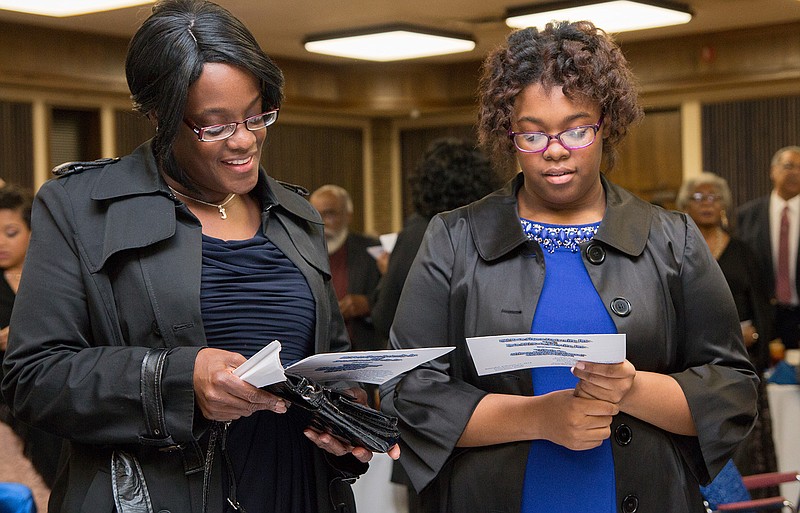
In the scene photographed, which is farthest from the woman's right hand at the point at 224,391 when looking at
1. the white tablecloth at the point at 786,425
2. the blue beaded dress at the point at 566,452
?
the white tablecloth at the point at 786,425

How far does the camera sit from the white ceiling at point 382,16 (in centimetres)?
786

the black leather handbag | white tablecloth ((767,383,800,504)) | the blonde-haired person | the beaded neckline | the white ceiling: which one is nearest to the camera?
the black leather handbag

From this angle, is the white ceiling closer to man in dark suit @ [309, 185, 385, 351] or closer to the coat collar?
man in dark suit @ [309, 185, 385, 351]

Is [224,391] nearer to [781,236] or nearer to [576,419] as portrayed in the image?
[576,419]

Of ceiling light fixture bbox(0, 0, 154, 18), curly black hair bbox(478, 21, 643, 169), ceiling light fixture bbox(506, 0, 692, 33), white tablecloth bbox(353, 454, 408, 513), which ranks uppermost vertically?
ceiling light fixture bbox(506, 0, 692, 33)

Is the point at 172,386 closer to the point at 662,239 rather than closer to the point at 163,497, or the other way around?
the point at 163,497

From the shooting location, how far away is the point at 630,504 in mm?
2049

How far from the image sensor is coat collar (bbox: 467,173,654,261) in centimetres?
211

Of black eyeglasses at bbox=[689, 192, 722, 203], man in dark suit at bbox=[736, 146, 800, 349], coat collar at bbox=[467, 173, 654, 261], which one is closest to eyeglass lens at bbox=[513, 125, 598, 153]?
coat collar at bbox=[467, 173, 654, 261]

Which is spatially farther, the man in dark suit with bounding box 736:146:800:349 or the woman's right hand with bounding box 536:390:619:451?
the man in dark suit with bounding box 736:146:800:349

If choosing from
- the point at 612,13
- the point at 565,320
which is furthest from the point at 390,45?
the point at 565,320

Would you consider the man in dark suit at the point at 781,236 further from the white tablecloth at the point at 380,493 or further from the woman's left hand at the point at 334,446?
the woman's left hand at the point at 334,446

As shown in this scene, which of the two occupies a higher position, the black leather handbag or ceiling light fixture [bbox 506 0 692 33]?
ceiling light fixture [bbox 506 0 692 33]

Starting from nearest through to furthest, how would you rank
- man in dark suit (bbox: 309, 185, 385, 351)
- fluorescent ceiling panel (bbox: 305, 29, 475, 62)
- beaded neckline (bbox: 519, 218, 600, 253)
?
1. beaded neckline (bbox: 519, 218, 600, 253)
2. man in dark suit (bbox: 309, 185, 385, 351)
3. fluorescent ceiling panel (bbox: 305, 29, 475, 62)
